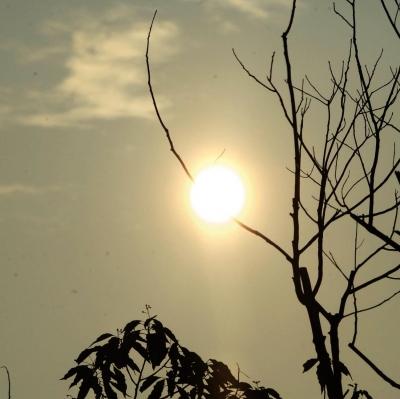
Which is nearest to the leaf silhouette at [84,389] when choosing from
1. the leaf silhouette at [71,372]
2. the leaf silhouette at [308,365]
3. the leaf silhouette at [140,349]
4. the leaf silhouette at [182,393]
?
the leaf silhouette at [71,372]

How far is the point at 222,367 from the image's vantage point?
3.91 metres

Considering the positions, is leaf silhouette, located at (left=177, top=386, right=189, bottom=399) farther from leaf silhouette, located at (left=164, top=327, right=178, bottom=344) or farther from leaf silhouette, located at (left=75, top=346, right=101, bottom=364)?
leaf silhouette, located at (left=75, top=346, right=101, bottom=364)

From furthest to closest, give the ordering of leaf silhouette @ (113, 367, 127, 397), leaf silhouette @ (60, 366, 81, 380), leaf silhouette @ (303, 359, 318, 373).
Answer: leaf silhouette @ (60, 366, 81, 380) < leaf silhouette @ (303, 359, 318, 373) < leaf silhouette @ (113, 367, 127, 397)

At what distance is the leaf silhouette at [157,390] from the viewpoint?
12.1ft

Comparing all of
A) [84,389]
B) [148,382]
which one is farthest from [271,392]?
[84,389]

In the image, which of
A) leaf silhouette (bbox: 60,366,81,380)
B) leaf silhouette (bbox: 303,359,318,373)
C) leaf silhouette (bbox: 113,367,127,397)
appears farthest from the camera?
leaf silhouette (bbox: 60,366,81,380)

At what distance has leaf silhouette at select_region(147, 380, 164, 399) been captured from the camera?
3.69m

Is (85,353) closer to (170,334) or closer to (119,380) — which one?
(119,380)

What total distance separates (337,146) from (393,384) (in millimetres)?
1779

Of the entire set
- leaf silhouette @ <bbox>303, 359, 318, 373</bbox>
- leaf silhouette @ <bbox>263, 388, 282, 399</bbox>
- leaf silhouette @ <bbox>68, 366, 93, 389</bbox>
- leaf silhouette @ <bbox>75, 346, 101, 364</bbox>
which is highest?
leaf silhouette @ <bbox>75, 346, 101, 364</bbox>

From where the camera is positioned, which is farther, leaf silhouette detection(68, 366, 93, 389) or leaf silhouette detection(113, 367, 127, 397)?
leaf silhouette detection(68, 366, 93, 389)

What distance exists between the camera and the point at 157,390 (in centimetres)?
373

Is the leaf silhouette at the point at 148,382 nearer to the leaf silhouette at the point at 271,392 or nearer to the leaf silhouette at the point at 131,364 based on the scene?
the leaf silhouette at the point at 131,364

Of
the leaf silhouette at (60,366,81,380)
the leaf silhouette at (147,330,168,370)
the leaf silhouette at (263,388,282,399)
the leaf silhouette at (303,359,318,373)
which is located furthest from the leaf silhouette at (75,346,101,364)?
the leaf silhouette at (303,359,318,373)
